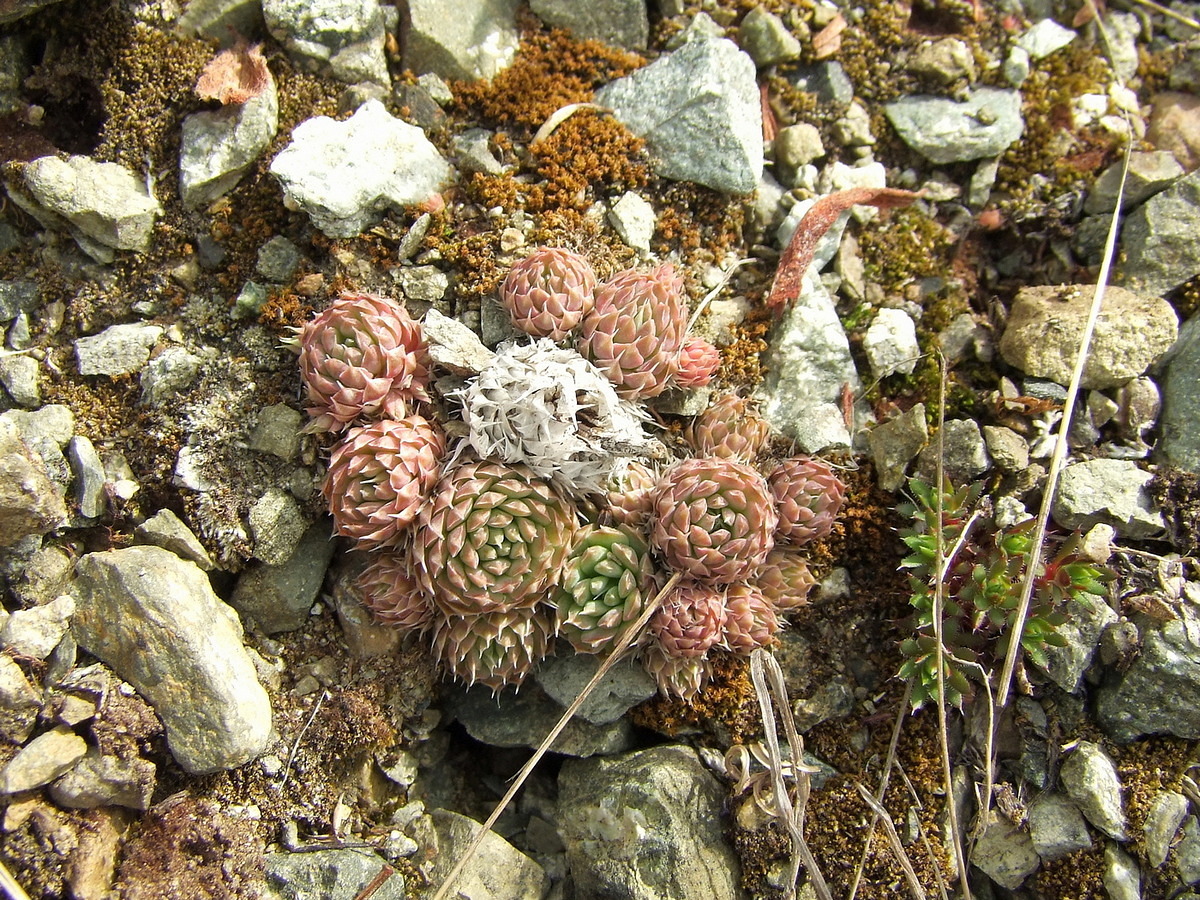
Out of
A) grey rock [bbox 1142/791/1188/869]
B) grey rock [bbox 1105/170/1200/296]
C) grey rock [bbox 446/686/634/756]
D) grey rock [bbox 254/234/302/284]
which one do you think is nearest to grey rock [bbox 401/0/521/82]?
grey rock [bbox 254/234/302/284]

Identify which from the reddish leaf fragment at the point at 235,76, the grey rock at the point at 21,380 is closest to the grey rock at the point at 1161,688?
the reddish leaf fragment at the point at 235,76

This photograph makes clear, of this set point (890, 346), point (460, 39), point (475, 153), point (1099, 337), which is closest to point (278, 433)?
point (475, 153)

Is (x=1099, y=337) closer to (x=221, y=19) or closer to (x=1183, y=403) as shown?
(x=1183, y=403)

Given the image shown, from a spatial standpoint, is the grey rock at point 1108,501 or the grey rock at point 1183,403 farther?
the grey rock at point 1183,403

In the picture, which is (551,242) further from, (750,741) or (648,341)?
(750,741)

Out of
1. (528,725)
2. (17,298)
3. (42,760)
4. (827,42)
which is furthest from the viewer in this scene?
(827,42)

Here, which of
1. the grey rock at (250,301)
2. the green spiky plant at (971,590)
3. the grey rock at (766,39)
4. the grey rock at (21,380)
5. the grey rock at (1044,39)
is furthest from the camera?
the grey rock at (1044,39)

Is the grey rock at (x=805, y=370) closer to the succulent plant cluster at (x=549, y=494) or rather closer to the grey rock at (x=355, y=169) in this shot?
the succulent plant cluster at (x=549, y=494)
